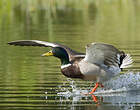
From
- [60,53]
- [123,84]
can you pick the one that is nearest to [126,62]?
[123,84]

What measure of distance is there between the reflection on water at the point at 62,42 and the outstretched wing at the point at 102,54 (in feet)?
1.71

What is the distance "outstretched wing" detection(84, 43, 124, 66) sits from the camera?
28.3ft

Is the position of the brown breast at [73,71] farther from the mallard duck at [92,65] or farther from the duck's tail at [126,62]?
the duck's tail at [126,62]

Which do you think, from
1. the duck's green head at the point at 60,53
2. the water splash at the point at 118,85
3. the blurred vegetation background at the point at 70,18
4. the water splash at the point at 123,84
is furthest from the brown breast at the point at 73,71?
the blurred vegetation background at the point at 70,18

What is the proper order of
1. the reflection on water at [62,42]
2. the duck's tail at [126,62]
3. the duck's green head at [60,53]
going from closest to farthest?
the reflection on water at [62,42] → the duck's green head at [60,53] → the duck's tail at [126,62]

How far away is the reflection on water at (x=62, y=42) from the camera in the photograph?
857 centimetres

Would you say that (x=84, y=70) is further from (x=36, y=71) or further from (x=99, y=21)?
(x=99, y=21)

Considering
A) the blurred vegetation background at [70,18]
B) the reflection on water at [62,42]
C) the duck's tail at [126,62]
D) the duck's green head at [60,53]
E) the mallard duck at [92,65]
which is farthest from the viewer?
the blurred vegetation background at [70,18]

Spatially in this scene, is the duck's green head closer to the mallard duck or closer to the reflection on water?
the mallard duck

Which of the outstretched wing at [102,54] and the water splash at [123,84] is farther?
the water splash at [123,84]

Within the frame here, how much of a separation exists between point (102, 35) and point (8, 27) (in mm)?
4274

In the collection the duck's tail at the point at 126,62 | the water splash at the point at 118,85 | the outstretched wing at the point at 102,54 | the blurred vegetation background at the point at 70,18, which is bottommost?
the water splash at the point at 118,85

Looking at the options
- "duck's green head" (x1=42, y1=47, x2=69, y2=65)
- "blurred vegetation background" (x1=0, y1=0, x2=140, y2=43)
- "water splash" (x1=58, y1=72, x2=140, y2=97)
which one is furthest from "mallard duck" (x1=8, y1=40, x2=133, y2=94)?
"blurred vegetation background" (x1=0, y1=0, x2=140, y2=43)

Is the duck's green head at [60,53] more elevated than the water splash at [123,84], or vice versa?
the duck's green head at [60,53]
